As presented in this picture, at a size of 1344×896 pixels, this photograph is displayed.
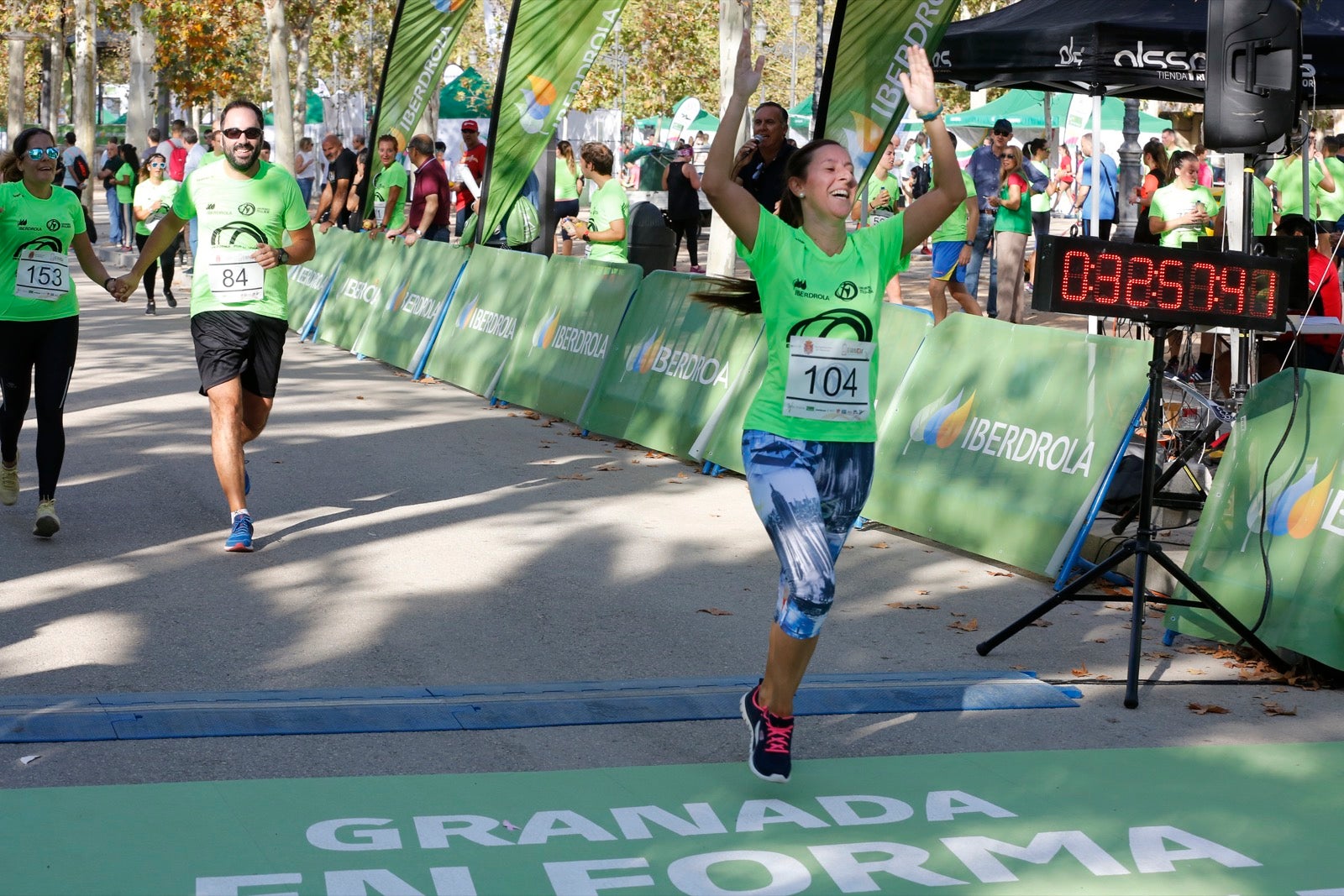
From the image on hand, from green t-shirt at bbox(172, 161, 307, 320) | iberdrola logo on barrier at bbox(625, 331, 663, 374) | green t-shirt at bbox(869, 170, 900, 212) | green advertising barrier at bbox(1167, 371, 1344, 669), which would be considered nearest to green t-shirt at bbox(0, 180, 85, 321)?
green t-shirt at bbox(172, 161, 307, 320)

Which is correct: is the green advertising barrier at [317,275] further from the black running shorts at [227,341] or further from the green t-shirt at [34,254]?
the black running shorts at [227,341]

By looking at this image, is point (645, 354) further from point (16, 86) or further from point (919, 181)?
A: point (16, 86)

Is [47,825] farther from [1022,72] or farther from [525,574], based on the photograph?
[1022,72]

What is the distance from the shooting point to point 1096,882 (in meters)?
4.51

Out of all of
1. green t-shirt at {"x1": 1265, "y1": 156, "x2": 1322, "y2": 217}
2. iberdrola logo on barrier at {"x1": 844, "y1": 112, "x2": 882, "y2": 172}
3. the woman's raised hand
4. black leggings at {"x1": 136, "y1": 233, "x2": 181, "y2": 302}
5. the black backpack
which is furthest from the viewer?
the black backpack

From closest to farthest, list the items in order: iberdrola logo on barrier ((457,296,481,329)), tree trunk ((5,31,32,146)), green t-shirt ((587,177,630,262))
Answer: green t-shirt ((587,177,630,262)) < iberdrola logo on barrier ((457,296,481,329)) < tree trunk ((5,31,32,146))

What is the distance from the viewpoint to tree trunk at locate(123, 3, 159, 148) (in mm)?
35438

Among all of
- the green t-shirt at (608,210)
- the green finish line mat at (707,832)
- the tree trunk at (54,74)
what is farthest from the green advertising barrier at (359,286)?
the tree trunk at (54,74)

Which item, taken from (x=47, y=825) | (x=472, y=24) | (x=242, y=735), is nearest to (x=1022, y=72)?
(x=242, y=735)

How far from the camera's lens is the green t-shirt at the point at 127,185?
27.5 meters

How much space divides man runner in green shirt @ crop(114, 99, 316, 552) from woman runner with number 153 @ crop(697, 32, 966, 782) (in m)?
3.65

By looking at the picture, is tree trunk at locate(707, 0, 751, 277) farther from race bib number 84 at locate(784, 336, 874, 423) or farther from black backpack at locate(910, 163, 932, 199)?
race bib number 84 at locate(784, 336, 874, 423)

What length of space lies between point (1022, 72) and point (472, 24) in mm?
74994

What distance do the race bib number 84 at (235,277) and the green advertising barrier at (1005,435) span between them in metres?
3.47
